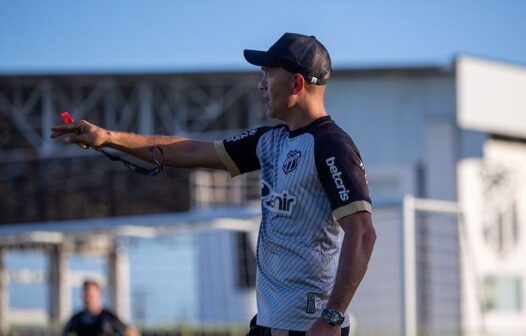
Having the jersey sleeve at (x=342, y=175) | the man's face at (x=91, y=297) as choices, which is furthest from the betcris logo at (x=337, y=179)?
the man's face at (x=91, y=297)

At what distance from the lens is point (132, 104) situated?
112 ft

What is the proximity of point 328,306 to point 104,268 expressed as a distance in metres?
29.1

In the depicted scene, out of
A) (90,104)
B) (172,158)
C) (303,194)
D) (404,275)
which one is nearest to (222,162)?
(172,158)

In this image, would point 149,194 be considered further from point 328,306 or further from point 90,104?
point 328,306

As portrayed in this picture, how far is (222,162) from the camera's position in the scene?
591cm

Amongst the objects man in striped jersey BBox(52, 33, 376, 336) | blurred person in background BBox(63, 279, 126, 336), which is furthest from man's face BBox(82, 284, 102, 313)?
man in striped jersey BBox(52, 33, 376, 336)

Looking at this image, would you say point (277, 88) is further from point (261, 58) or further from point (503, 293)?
point (503, 293)

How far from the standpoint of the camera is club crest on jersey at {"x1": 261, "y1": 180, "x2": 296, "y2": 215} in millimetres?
5414

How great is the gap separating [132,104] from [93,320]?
1834cm

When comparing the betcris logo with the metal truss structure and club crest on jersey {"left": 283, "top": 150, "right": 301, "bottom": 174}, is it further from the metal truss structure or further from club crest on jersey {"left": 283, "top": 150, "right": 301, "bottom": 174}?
the metal truss structure

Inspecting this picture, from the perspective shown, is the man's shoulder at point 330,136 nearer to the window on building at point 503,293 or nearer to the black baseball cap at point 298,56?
the black baseball cap at point 298,56

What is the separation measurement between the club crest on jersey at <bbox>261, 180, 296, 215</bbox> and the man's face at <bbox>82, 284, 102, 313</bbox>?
→ 10.8 meters

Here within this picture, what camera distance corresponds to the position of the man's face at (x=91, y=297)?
16078 mm

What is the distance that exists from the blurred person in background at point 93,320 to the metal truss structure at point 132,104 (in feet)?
55.3
